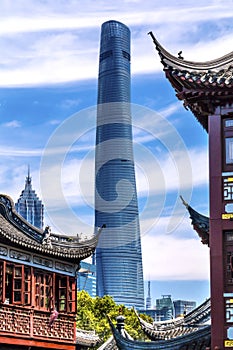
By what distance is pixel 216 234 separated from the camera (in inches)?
706

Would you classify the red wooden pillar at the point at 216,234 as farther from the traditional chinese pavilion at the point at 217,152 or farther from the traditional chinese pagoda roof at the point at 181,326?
the traditional chinese pagoda roof at the point at 181,326

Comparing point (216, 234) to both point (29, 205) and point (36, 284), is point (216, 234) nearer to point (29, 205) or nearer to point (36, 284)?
point (36, 284)

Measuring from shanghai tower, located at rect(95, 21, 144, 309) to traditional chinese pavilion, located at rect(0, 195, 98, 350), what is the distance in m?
130

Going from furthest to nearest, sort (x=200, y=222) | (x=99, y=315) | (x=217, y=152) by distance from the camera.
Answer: (x=99, y=315)
(x=200, y=222)
(x=217, y=152)

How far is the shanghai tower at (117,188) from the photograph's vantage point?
166 m

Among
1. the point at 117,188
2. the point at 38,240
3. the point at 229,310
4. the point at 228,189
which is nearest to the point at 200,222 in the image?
the point at 228,189

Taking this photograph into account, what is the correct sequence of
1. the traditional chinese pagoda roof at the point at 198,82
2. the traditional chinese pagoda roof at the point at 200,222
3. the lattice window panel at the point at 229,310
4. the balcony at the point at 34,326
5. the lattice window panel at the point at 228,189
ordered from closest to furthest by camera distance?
the lattice window panel at the point at 229,310, the lattice window panel at the point at 228,189, the traditional chinese pagoda roof at the point at 198,82, the traditional chinese pagoda roof at the point at 200,222, the balcony at the point at 34,326

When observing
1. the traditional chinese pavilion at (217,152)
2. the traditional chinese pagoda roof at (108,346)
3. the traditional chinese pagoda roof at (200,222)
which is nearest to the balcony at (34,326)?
the traditional chinese pagoda roof at (108,346)

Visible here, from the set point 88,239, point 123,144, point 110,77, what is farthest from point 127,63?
point 88,239

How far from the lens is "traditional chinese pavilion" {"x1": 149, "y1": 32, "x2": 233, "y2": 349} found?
17.5 m

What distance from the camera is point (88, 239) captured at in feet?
109

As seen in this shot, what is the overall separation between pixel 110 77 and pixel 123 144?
18.2 metres

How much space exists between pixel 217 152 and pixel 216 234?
2.03 metres

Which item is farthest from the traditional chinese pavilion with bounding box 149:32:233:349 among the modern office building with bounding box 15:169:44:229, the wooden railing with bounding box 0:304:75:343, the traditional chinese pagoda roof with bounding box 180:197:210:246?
the modern office building with bounding box 15:169:44:229
